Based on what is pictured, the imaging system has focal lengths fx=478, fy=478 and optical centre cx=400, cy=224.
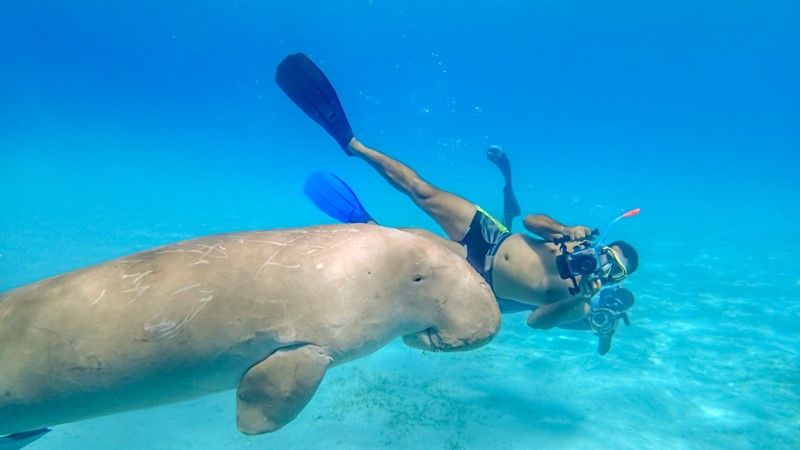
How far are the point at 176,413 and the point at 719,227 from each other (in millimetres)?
26671

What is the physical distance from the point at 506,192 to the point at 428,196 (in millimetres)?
6336

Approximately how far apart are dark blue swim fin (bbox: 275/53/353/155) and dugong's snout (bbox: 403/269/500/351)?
3831 mm

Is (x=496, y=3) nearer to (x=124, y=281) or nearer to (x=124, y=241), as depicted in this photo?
(x=124, y=241)

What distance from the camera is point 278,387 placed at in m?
2.53

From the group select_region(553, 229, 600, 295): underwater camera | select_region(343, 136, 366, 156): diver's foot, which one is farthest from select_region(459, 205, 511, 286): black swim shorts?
select_region(343, 136, 366, 156): diver's foot

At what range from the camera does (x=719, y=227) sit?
2445 cm

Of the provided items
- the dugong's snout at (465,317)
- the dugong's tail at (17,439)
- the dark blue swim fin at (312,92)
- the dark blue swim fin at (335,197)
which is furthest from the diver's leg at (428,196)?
the dugong's tail at (17,439)

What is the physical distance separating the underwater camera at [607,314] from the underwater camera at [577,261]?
2.77 m

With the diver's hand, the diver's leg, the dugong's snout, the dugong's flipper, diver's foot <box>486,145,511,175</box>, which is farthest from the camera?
diver's foot <box>486,145,511,175</box>

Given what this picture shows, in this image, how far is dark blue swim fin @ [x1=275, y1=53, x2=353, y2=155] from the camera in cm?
591

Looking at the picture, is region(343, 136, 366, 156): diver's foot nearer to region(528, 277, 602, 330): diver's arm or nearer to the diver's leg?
the diver's leg

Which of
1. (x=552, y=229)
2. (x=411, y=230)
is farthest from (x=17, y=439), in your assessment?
(x=552, y=229)

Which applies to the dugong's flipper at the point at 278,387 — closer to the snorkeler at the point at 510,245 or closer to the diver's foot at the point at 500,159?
the snorkeler at the point at 510,245

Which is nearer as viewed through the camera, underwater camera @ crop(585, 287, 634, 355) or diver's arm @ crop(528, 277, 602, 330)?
diver's arm @ crop(528, 277, 602, 330)
